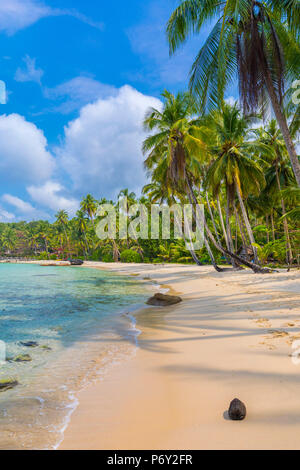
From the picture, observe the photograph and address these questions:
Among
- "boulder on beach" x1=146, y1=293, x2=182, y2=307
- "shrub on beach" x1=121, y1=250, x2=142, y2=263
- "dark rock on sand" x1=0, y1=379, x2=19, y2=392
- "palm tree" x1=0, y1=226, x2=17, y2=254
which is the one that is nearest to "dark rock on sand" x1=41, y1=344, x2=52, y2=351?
"dark rock on sand" x1=0, y1=379, x2=19, y2=392

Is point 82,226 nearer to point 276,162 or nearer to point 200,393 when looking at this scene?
point 276,162

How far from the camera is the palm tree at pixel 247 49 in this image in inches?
334

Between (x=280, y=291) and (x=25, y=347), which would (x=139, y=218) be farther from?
(x=25, y=347)

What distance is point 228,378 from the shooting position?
3.06 meters

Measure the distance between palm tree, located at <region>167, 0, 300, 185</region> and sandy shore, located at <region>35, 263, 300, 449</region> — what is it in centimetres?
672

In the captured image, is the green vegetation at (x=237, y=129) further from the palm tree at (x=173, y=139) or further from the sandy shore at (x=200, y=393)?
the sandy shore at (x=200, y=393)

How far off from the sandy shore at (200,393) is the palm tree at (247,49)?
672 cm

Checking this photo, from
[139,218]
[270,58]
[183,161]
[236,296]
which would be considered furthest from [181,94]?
[139,218]

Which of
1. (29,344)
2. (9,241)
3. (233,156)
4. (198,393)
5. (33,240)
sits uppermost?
(233,156)

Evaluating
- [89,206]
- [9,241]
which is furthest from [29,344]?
[9,241]

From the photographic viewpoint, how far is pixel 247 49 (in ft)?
28.5

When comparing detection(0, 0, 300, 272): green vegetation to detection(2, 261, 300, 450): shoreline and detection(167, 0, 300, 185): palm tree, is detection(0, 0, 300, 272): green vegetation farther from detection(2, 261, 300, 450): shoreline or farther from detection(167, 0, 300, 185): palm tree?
detection(2, 261, 300, 450): shoreline

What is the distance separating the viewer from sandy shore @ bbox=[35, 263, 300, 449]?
210 cm

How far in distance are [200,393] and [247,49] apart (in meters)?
10.3
